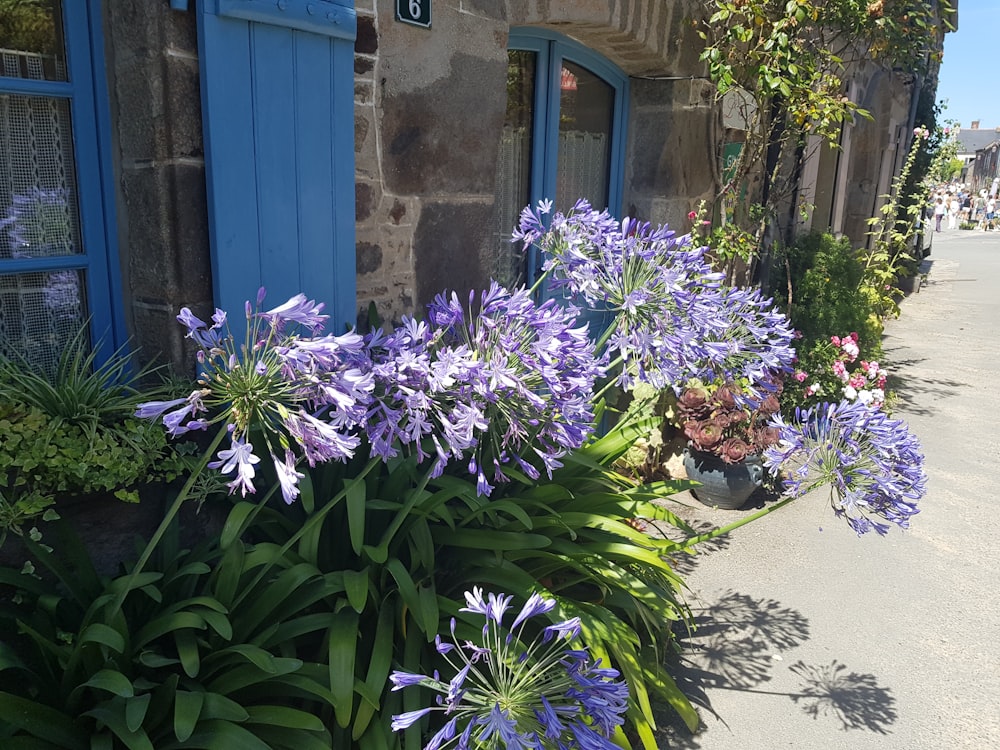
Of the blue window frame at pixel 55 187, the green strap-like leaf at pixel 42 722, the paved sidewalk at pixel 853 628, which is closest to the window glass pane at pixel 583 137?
the paved sidewalk at pixel 853 628

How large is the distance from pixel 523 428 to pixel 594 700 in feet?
2.02

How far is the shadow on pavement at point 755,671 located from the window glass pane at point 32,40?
270cm

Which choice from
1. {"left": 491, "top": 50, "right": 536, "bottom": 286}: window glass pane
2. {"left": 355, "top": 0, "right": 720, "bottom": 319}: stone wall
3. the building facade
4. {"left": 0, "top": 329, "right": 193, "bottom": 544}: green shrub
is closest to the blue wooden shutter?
the building facade

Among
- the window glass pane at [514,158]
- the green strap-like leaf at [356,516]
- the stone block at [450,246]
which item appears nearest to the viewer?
the green strap-like leaf at [356,516]

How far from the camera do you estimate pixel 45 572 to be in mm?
2139

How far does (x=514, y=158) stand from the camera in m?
3.84

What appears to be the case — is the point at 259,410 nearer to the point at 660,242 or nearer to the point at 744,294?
the point at 660,242

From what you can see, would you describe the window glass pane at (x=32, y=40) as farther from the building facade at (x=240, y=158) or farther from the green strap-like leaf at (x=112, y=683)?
the green strap-like leaf at (x=112, y=683)

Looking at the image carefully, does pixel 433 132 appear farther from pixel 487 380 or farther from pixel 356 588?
pixel 356 588

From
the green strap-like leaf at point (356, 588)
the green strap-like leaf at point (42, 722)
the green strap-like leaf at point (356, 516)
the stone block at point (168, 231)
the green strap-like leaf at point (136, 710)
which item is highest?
the stone block at point (168, 231)

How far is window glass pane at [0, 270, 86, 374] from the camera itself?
2.26 meters

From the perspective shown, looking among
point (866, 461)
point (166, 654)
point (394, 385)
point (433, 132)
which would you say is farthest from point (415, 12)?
point (166, 654)

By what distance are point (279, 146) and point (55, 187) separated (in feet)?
2.10

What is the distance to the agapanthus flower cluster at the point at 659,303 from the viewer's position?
226cm
